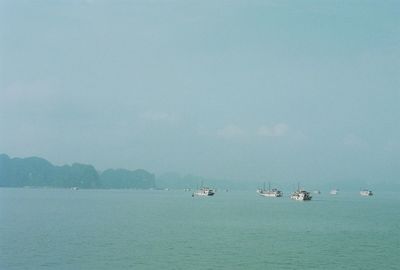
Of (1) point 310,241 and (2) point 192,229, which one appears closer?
(1) point 310,241

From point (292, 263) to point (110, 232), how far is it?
30.3 metres

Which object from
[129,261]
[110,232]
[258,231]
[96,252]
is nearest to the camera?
[129,261]

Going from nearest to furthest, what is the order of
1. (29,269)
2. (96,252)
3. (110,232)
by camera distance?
(29,269) < (96,252) < (110,232)

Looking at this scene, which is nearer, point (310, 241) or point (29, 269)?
point (29, 269)

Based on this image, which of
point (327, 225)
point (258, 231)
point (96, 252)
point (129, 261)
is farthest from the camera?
point (327, 225)

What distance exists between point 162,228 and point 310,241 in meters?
23.4

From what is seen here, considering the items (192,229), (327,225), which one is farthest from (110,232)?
(327,225)

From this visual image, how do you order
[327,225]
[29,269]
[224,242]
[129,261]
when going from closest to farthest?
[29,269] → [129,261] → [224,242] → [327,225]

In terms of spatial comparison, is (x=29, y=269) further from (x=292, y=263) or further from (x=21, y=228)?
(x=21, y=228)

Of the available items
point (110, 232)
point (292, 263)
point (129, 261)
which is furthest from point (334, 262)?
point (110, 232)

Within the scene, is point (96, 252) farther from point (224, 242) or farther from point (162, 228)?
point (162, 228)

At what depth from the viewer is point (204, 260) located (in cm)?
4684

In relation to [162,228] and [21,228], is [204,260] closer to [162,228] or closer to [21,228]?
[162,228]

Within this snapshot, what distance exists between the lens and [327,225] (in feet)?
275
